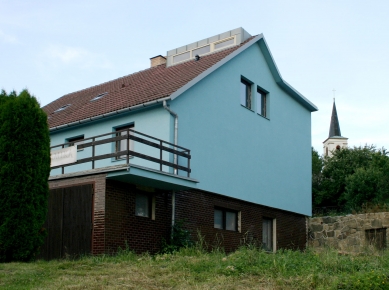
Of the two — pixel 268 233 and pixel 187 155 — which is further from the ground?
pixel 187 155

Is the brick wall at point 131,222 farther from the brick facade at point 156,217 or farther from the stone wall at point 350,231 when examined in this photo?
the stone wall at point 350,231

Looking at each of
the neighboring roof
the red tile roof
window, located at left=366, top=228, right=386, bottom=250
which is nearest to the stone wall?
window, located at left=366, top=228, right=386, bottom=250

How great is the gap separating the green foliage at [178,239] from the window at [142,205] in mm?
975

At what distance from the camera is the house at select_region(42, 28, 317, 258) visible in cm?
1684

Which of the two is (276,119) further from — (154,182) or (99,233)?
(99,233)

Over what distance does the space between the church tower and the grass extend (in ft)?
230

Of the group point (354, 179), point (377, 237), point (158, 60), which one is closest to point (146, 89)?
point (158, 60)

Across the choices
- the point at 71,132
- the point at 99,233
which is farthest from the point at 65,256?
the point at 71,132

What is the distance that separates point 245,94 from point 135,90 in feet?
14.0

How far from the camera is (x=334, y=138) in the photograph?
83688 mm

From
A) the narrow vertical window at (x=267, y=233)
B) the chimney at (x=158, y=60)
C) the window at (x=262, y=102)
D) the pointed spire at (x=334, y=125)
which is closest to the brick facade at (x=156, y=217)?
the narrow vertical window at (x=267, y=233)

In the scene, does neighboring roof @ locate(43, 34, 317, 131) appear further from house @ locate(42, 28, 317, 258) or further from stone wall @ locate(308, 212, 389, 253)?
stone wall @ locate(308, 212, 389, 253)

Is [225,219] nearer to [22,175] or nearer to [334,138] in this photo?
[22,175]

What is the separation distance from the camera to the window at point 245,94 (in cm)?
2244
